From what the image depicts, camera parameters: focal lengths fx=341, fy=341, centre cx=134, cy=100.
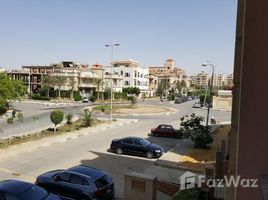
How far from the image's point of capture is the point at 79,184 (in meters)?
12.9

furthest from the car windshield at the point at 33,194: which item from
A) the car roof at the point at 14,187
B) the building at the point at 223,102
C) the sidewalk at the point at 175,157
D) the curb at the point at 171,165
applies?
the building at the point at 223,102

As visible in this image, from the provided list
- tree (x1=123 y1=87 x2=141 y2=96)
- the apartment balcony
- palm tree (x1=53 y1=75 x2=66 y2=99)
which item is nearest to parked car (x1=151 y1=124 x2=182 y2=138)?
palm tree (x1=53 y1=75 x2=66 y2=99)

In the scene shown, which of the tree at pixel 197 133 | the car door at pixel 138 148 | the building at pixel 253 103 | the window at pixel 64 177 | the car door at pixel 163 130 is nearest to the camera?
the building at pixel 253 103

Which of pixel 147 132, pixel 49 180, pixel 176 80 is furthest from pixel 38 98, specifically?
pixel 176 80

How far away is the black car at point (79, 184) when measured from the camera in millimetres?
12727

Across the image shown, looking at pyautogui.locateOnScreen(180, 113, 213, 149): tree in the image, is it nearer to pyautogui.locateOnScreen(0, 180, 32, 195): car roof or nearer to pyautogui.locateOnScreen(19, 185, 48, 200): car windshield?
pyautogui.locateOnScreen(19, 185, 48, 200): car windshield

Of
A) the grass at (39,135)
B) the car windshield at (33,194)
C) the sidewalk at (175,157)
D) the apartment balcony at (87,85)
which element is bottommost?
the grass at (39,135)

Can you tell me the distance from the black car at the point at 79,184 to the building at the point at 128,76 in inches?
3084

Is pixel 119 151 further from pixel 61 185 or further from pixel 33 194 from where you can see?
pixel 33 194

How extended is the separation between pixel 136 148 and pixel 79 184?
9.83 m

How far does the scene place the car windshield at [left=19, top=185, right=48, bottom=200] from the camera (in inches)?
424

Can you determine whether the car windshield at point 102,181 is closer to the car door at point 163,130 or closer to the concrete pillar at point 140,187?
the concrete pillar at point 140,187

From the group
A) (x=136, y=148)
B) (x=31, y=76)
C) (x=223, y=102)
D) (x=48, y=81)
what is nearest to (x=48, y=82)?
(x=48, y=81)

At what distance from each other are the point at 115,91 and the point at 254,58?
88245 millimetres
